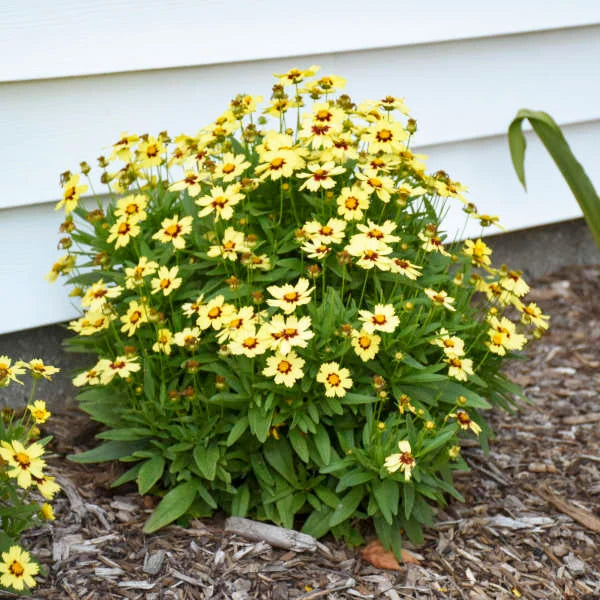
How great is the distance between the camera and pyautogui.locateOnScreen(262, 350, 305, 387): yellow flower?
1.74m

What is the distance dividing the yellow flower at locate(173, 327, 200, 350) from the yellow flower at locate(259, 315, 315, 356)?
162 mm

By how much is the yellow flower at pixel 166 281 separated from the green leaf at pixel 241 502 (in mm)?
496

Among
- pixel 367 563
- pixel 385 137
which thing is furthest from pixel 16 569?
pixel 385 137

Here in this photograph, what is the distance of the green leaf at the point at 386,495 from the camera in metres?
1.81

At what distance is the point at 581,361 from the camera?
3.01m

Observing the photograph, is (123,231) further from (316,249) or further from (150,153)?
(316,249)

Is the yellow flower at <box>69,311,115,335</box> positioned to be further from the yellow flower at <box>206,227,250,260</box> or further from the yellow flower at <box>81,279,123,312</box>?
the yellow flower at <box>206,227,250,260</box>

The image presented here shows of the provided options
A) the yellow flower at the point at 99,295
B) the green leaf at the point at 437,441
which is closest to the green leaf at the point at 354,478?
the green leaf at the point at 437,441

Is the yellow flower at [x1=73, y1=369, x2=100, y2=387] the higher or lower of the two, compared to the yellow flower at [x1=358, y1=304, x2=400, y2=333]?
lower

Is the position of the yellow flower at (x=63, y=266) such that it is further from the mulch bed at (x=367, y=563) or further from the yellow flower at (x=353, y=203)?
the yellow flower at (x=353, y=203)

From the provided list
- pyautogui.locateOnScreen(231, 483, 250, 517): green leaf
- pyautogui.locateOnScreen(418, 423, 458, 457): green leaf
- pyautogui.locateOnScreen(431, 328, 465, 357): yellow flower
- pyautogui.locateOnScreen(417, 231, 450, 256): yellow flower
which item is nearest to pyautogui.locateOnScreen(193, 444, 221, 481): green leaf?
pyautogui.locateOnScreen(231, 483, 250, 517): green leaf

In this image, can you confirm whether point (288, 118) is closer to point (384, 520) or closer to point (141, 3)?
point (141, 3)

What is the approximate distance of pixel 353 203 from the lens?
1895 millimetres

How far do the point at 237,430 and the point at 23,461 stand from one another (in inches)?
19.1
